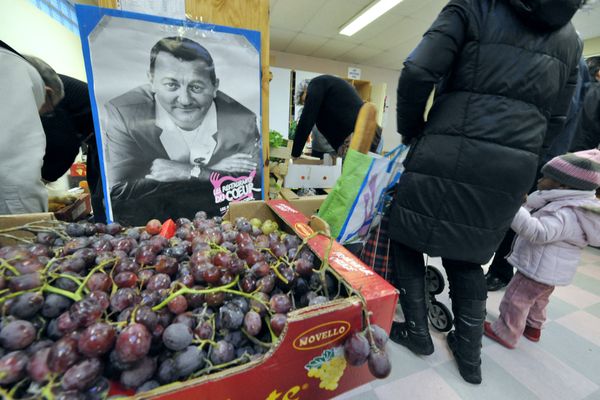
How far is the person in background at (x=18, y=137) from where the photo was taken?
2.29ft

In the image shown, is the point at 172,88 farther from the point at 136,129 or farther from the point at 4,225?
the point at 4,225

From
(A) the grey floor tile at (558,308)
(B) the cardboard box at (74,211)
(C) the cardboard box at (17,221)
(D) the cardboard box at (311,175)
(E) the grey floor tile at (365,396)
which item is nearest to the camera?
(C) the cardboard box at (17,221)

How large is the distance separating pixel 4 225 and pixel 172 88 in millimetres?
567

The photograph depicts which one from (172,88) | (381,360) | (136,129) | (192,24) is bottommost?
(381,360)

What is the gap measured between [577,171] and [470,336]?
81 centimetres

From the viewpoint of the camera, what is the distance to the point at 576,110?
4.91ft

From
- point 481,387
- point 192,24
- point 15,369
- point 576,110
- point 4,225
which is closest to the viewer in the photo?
point 15,369

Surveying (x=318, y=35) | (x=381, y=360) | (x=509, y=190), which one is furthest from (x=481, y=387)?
(x=318, y=35)

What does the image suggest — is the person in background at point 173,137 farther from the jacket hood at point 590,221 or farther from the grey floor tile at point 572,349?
the grey floor tile at point 572,349

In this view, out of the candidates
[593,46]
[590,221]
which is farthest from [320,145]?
[593,46]

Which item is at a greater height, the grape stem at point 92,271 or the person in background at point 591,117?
the person in background at point 591,117

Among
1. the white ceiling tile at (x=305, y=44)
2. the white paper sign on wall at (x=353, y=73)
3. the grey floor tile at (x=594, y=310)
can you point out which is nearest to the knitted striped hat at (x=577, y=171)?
the grey floor tile at (x=594, y=310)

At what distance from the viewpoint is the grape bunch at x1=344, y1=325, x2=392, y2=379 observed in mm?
397

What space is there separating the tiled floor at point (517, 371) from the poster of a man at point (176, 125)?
0.85 metres
